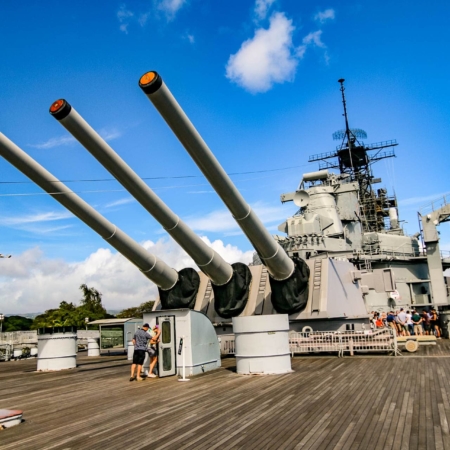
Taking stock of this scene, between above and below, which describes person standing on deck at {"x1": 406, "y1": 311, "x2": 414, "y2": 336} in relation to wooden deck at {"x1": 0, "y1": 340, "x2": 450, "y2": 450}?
above

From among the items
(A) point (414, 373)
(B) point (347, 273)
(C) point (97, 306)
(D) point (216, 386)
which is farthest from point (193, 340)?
(C) point (97, 306)

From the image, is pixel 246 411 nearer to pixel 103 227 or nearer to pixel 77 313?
pixel 103 227

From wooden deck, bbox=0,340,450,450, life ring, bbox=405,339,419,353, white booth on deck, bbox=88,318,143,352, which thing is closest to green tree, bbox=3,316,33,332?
white booth on deck, bbox=88,318,143,352

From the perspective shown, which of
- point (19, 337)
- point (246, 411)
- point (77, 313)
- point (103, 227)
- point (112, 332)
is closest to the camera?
point (246, 411)

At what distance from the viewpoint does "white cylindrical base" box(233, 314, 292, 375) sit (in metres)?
8.15

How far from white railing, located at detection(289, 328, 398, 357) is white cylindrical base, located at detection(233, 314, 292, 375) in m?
2.84

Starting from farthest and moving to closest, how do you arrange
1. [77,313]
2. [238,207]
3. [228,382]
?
[77,313], [238,207], [228,382]

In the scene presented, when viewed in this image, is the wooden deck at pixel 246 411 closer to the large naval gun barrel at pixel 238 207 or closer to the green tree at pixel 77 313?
the large naval gun barrel at pixel 238 207

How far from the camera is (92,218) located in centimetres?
954

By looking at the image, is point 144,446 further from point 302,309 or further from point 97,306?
point 97,306

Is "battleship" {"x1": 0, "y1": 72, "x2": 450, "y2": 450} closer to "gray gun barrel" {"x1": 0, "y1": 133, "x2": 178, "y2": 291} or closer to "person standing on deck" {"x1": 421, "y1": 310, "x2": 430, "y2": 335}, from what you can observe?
"gray gun barrel" {"x1": 0, "y1": 133, "x2": 178, "y2": 291}

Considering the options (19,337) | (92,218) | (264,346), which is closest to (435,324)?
(264,346)

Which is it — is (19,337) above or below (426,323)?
above

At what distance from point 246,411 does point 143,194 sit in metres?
4.94
